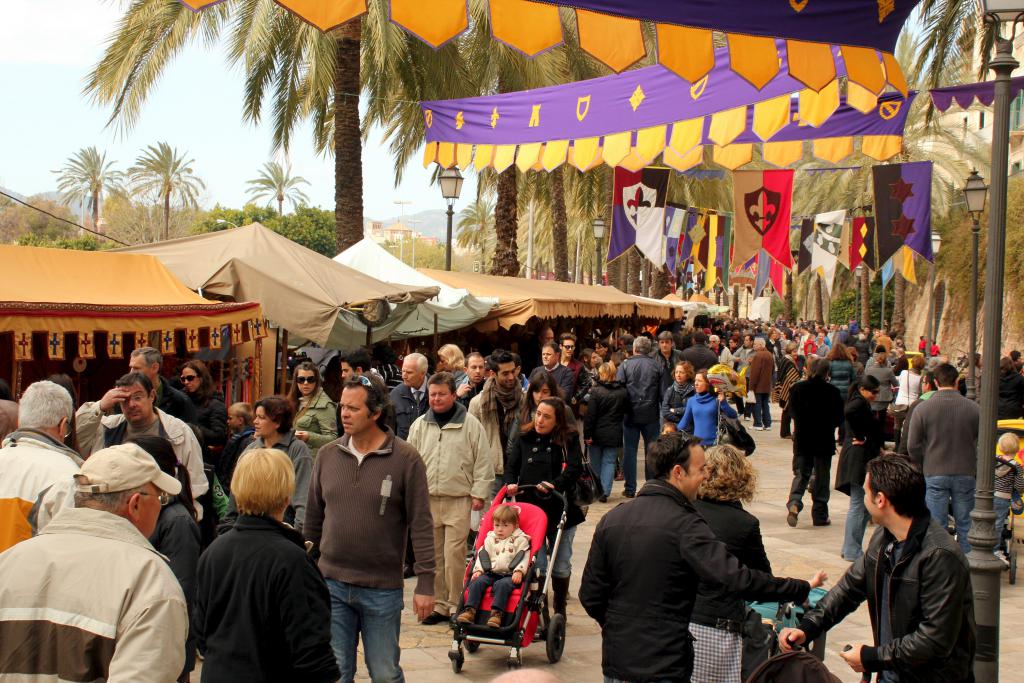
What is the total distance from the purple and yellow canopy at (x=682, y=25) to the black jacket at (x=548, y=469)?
104 inches

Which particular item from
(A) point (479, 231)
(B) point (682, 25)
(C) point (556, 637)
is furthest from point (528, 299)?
(A) point (479, 231)

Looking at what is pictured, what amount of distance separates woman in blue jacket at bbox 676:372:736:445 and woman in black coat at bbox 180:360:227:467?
5.25 metres

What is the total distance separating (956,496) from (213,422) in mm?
6329

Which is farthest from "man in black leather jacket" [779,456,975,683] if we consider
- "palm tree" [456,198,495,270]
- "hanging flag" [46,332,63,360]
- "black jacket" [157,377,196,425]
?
"palm tree" [456,198,495,270]

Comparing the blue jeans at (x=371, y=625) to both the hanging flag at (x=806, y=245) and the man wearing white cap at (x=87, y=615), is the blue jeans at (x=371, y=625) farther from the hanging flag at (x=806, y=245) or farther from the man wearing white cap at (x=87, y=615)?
the hanging flag at (x=806, y=245)

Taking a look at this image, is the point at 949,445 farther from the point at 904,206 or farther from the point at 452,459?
the point at 904,206

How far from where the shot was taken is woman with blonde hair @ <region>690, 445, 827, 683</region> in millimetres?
4664

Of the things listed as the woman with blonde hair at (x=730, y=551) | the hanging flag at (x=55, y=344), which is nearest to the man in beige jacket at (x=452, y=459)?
the woman with blonde hair at (x=730, y=551)

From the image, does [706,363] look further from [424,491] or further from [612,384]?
[424,491]

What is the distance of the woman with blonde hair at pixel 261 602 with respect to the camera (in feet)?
11.9

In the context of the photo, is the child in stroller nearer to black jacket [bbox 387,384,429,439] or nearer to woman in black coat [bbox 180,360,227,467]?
woman in black coat [bbox 180,360,227,467]

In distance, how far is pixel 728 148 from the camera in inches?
741

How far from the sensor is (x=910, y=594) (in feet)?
13.1

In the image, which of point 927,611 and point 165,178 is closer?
point 927,611
